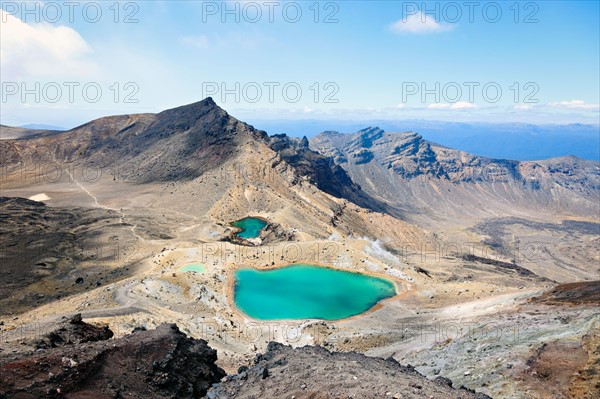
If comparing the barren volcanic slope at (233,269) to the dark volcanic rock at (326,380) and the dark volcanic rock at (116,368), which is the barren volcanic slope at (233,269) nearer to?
the dark volcanic rock at (326,380)

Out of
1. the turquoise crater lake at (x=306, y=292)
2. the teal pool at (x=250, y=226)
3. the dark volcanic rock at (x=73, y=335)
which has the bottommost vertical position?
the turquoise crater lake at (x=306, y=292)

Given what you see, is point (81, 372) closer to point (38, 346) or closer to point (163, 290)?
point (38, 346)

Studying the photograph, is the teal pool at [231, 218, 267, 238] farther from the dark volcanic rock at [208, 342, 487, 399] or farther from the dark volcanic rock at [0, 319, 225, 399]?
the dark volcanic rock at [208, 342, 487, 399]

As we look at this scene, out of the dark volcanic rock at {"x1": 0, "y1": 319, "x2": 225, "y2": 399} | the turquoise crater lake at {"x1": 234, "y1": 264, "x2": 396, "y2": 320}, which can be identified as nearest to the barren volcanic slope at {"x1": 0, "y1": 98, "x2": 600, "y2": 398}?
the turquoise crater lake at {"x1": 234, "y1": 264, "x2": 396, "y2": 320}

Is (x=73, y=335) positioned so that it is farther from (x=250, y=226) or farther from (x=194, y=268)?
(x=250, y=226)

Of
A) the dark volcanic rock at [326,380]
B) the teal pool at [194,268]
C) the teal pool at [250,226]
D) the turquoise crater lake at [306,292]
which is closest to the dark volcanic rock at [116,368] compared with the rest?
the dark volcanic rock at [326,380]
